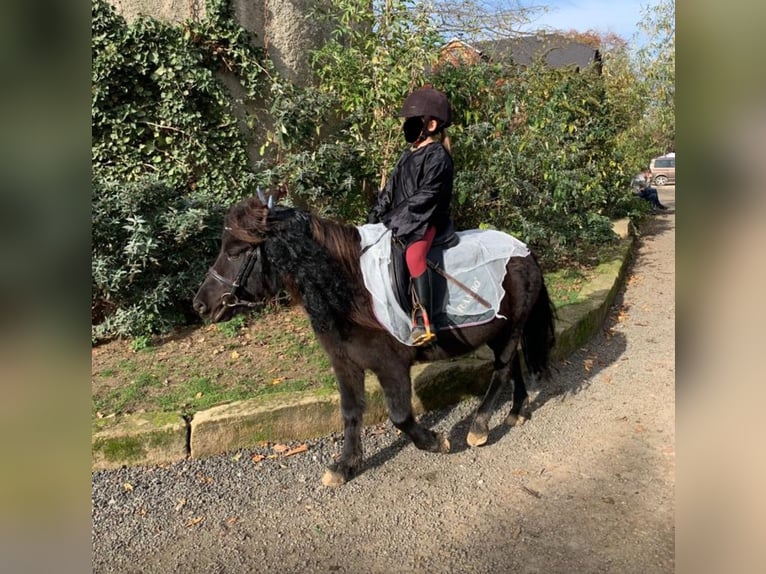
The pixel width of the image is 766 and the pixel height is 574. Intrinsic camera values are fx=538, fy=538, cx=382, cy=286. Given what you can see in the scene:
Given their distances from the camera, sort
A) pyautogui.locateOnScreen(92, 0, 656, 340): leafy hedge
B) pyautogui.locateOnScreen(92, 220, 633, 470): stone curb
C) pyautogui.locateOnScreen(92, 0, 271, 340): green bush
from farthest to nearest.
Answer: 1. pyautogui.locateOnScreen(92, 0, 656, 340): leafy hedge
2. pyautogui.locateOnScreen(92, 0, 271, 340): green bush
3. pyautogui.locateOnScreen(92, 220, 633, 470): stone curb

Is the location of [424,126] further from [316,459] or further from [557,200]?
[557,200]

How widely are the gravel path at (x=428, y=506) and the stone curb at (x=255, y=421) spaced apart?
103 millimetres

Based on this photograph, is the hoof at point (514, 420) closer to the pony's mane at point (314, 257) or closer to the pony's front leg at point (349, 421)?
the pony's front leg at point (349, 421)

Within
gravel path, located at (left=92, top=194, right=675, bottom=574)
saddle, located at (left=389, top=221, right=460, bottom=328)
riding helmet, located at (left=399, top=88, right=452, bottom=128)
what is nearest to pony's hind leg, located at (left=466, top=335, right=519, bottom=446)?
gravel path, located at (left=92, top=194, right=675, bottom=574)

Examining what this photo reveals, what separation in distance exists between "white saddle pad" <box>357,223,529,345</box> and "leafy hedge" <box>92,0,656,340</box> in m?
2.88

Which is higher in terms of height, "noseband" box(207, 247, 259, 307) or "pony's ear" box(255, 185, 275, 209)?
"pony's ear" box(255, 185, 275, 209)

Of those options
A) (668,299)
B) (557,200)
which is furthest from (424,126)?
(668,299)

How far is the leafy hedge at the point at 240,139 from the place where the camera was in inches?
219

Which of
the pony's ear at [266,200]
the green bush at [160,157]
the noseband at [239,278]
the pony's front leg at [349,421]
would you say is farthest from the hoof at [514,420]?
the green bush at [160,157]

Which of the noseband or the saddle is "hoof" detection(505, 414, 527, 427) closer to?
the saddle

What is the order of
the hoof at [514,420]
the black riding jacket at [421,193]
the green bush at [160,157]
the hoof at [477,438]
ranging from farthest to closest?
1. the green bush at [160,157]
2. the hoof at [514,420]
3. the hoof at [477,438]
4. the black riding jacket at [421,193]

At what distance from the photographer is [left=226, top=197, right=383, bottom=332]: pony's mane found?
307 cm
